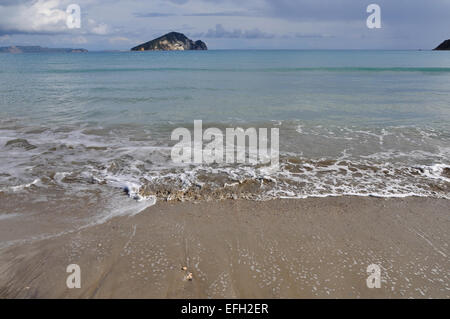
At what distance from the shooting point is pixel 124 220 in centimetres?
525

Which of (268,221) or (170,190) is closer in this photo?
(268,221)

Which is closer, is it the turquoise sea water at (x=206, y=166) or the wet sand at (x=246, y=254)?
the wet sand at (x=246, y=254)

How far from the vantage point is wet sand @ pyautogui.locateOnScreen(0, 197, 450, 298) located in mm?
3742

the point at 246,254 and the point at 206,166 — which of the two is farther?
the point at 206,166

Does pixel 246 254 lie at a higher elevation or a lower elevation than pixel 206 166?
lower

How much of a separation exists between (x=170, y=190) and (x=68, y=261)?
8.53 feet

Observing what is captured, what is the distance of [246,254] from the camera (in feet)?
14.3

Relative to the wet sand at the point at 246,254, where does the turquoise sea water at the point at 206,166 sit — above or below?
above

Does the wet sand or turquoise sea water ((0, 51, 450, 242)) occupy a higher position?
turquoise sea water ((0, 51, 450, 242))

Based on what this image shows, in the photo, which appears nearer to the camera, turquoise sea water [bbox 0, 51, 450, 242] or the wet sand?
the wet sand

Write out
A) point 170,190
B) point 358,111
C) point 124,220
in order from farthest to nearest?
point 358,111 < point 170,190 < point 124,220

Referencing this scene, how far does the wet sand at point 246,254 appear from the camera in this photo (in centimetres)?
374

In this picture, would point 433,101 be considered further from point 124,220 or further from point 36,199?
point 36,199

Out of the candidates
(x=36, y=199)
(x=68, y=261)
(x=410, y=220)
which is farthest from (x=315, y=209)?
(x=36, y=199)
